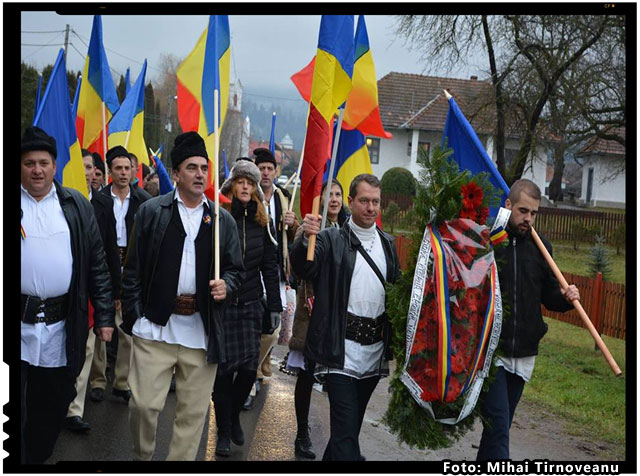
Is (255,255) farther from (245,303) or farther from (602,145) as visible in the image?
(602,145)

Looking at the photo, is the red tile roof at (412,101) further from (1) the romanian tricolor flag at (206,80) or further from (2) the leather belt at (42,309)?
(2) the leather belt at (42,309)

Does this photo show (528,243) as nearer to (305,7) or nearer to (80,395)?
(305,7)

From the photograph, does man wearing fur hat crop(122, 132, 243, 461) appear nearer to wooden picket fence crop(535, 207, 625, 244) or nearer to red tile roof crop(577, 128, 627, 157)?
red tile roof crop(577, 128, 627, 157)

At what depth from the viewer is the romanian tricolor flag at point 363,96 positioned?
782 centimetres

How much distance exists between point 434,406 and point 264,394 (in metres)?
3.41

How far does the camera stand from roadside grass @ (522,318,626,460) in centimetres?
784

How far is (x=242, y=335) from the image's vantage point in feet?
20.7

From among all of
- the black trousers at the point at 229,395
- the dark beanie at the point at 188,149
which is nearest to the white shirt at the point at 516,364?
the black trousers at the point at 229,395

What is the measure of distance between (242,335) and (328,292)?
1.23 metres

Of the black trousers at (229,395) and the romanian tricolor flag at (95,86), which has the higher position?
the romanian tricolor flag at (95,86)

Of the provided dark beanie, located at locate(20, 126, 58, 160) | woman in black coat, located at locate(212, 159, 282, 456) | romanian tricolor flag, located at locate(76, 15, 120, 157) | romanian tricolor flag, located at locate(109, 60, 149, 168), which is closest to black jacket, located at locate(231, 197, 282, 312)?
woman in black coat, located at locate(212, 159, 282, 456)

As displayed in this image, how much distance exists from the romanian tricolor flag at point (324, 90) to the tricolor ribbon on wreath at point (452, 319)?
1.00m

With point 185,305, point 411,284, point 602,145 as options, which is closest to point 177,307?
point 185,305

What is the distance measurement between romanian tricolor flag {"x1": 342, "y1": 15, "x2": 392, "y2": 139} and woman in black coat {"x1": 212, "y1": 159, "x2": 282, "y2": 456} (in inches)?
56.0
